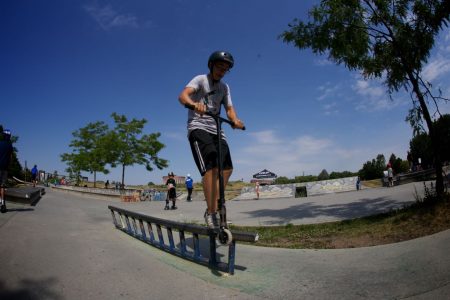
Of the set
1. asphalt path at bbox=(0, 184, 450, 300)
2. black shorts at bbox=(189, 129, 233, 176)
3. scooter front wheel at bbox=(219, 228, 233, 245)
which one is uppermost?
black shorts at bbox=(189, 129, 233, 176)

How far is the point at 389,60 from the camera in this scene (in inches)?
265

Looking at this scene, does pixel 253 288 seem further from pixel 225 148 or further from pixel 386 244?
pixel 386 244

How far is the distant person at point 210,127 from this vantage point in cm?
362

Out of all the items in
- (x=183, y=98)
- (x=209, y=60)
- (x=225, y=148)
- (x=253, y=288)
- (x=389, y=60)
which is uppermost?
(x=389, y=60)

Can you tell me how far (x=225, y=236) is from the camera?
3068 millimetres

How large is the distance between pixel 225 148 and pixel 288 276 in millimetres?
1724

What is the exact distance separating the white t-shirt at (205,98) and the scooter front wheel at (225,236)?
1313 mm

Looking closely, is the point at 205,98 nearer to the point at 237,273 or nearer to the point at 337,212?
the point at 237,273

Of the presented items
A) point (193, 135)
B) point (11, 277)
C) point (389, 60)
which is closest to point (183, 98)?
point (193, 135)

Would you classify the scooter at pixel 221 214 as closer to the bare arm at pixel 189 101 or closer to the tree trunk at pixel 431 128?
the bare arm at pixel 189 101

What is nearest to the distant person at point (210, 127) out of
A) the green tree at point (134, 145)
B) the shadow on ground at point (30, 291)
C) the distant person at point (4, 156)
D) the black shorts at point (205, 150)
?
the black shorts at point (205, 150)

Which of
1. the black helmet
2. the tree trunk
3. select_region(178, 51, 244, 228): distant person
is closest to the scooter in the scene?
select_region(178, 51, 244, 228): distant person

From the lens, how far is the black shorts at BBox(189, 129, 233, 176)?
3607 mm

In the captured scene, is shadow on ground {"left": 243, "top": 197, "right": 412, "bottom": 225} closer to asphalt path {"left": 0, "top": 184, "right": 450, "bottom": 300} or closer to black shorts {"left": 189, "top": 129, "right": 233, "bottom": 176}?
asphalt path {"left": 0, "top": 184, "right": 450, "bottom": 300}
